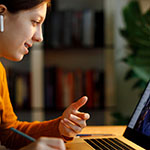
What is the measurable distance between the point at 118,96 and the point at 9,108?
170 cm

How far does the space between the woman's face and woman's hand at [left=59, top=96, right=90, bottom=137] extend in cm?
25

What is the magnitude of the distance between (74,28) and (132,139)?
172 centimetres

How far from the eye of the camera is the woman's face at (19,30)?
37.5 inches

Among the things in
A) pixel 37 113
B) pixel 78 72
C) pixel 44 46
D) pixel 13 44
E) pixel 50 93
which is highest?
pixel 13 44

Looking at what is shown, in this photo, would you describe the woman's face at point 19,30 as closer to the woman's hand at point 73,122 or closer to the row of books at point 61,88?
the woman's hand at point 73,122

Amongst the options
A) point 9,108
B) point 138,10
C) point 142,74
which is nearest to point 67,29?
point 138,10

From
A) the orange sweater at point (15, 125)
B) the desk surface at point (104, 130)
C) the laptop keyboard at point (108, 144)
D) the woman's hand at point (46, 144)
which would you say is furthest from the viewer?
the desk surface at point (104, 130)

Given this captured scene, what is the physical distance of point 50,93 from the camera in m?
2.64

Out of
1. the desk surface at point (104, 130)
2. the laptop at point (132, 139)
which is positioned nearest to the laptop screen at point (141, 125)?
the laptop at point (132, 139)

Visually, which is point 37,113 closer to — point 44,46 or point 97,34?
point 44,46

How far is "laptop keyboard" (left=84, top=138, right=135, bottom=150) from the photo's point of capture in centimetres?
91

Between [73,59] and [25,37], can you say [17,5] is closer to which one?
[25,37]

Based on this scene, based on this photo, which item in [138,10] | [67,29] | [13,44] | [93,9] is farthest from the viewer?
[93,9]

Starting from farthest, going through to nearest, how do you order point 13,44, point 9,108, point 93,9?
point 93,9 → point 9,108 → point 13,44
